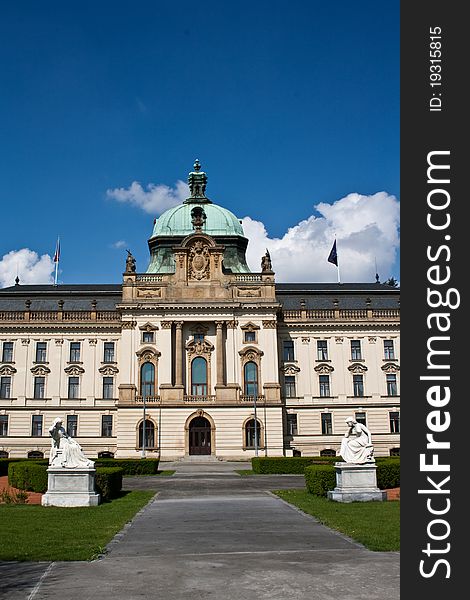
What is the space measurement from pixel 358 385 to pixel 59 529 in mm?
56400

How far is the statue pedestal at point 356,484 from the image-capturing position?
24750mm

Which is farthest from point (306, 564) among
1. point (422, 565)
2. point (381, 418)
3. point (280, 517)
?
point (381, 418)

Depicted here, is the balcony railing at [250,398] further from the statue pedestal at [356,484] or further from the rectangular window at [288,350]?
the statue pedestal at [356,484]

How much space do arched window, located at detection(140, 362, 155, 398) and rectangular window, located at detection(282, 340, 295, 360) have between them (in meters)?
14.7

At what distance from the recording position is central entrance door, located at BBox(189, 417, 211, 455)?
Answer: 66.4 metres

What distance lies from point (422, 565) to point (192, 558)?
694 centimetres

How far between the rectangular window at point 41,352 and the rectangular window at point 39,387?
207 cm

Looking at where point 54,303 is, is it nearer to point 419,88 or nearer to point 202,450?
point 202,450

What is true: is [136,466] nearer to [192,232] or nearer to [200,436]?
[200,436]

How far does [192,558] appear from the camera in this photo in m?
13.4

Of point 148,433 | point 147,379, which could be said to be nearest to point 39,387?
point 147,379

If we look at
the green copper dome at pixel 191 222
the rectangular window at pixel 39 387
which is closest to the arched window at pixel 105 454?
the rectangular window at pixel 39 387

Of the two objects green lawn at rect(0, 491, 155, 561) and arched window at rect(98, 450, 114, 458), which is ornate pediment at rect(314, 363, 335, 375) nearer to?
arched window at rect(98, 450, 114, 458)

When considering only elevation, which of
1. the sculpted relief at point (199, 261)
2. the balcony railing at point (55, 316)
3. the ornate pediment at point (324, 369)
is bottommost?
the ornate pediment at point (324, 369)
